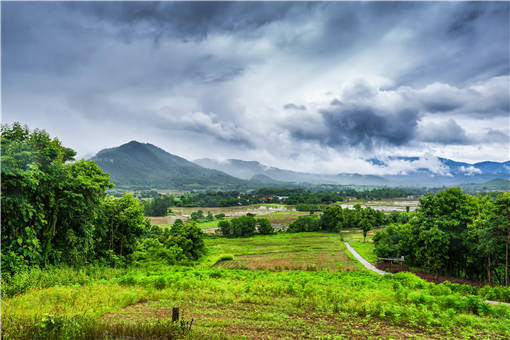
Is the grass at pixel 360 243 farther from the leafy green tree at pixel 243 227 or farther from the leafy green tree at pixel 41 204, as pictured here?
the leafy green tree at pixel 41 204

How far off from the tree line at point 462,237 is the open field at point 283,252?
→ 1047 cm

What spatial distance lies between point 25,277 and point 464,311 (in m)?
18.5

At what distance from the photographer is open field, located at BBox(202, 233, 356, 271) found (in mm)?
35125

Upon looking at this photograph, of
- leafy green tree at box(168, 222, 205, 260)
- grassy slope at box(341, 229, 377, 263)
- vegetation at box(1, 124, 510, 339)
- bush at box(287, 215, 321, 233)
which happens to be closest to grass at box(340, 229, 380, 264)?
grassy slope at box(341, 229, 377, 263)

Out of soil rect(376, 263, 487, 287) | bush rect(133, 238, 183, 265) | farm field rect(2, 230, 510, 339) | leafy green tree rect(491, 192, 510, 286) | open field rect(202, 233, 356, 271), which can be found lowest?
open field rect(202, 233, 356, 271)

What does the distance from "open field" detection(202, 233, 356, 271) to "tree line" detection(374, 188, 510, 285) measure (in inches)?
412

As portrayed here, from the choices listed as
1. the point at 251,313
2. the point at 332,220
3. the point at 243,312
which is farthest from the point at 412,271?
the point at 332,220

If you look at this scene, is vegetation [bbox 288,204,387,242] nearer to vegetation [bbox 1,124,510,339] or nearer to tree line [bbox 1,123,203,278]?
vegetation [bbox 1,124,510,339]

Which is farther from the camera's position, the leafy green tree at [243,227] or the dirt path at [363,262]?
the leafy green tree at [243,227]

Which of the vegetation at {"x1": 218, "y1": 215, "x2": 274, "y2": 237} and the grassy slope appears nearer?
the grassy slope

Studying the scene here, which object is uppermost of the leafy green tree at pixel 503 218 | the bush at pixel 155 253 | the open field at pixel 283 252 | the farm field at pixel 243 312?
the leafy green tree at pixel 503 218

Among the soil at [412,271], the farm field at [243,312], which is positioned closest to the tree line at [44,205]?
the farm field at [243,312]

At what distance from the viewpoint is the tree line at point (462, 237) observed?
20.7 metres

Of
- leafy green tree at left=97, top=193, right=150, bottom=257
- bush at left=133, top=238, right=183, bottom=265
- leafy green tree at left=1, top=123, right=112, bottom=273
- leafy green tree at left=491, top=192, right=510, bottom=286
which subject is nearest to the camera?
leafy green tree at left=1, top=123, right=112, bottom=273
